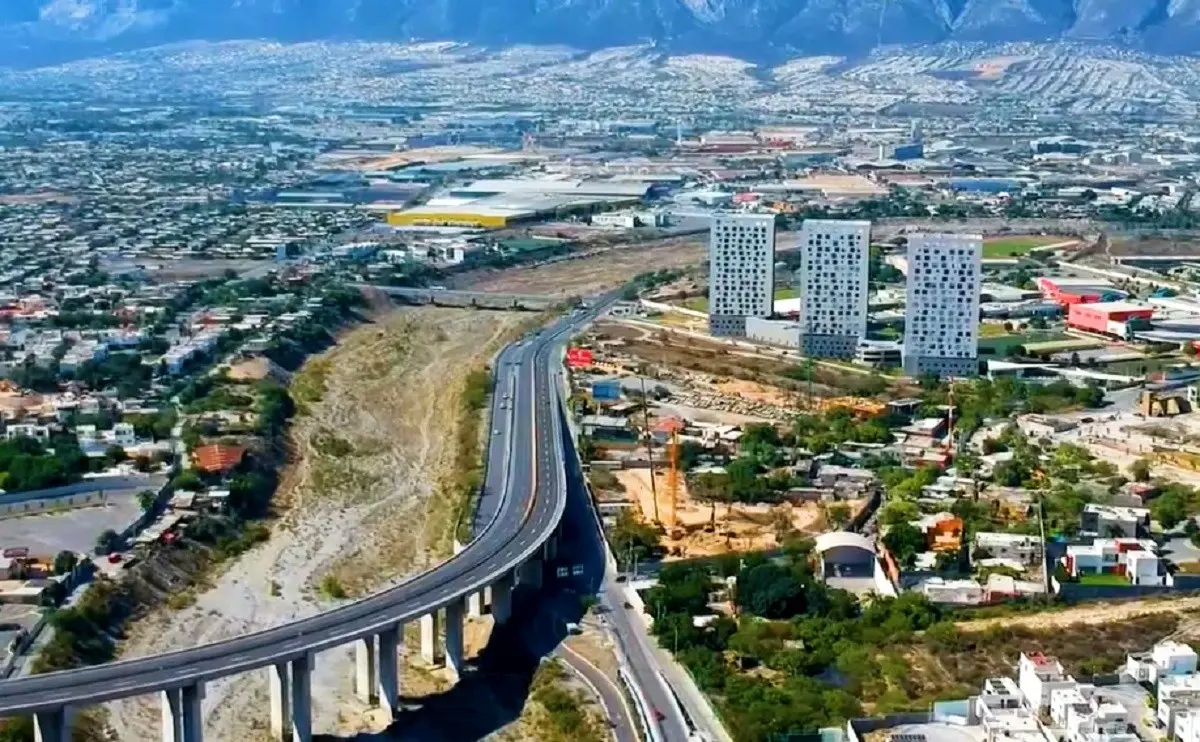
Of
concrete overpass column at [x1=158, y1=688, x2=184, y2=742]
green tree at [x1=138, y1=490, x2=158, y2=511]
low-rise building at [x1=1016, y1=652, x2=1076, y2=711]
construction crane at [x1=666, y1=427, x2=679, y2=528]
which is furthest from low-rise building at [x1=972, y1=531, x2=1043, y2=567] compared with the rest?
green tree at [x1=138, y1=490, x2=158, y2=511]

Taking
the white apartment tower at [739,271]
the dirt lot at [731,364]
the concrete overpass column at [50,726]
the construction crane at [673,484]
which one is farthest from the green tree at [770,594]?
the white apartment tower at [739,271]

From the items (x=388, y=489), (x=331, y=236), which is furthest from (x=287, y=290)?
(x=388, y=489)

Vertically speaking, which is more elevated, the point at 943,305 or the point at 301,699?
the point at 943,305

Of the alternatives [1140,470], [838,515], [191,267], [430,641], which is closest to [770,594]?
[430,641]

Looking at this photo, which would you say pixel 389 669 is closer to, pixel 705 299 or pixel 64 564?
pixel 64 564

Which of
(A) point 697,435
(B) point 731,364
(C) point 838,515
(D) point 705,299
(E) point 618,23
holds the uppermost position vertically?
(E) point 618,23


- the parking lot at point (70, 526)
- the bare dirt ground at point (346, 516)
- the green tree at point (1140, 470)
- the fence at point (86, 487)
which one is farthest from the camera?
the green tree at point (1140, 470)

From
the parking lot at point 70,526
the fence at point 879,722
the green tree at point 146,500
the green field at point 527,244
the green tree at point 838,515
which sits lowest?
the green field at point 527,244

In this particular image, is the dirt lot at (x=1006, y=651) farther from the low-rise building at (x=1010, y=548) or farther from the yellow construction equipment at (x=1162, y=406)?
the yellow construction equipment at (x=1162, y=406)
